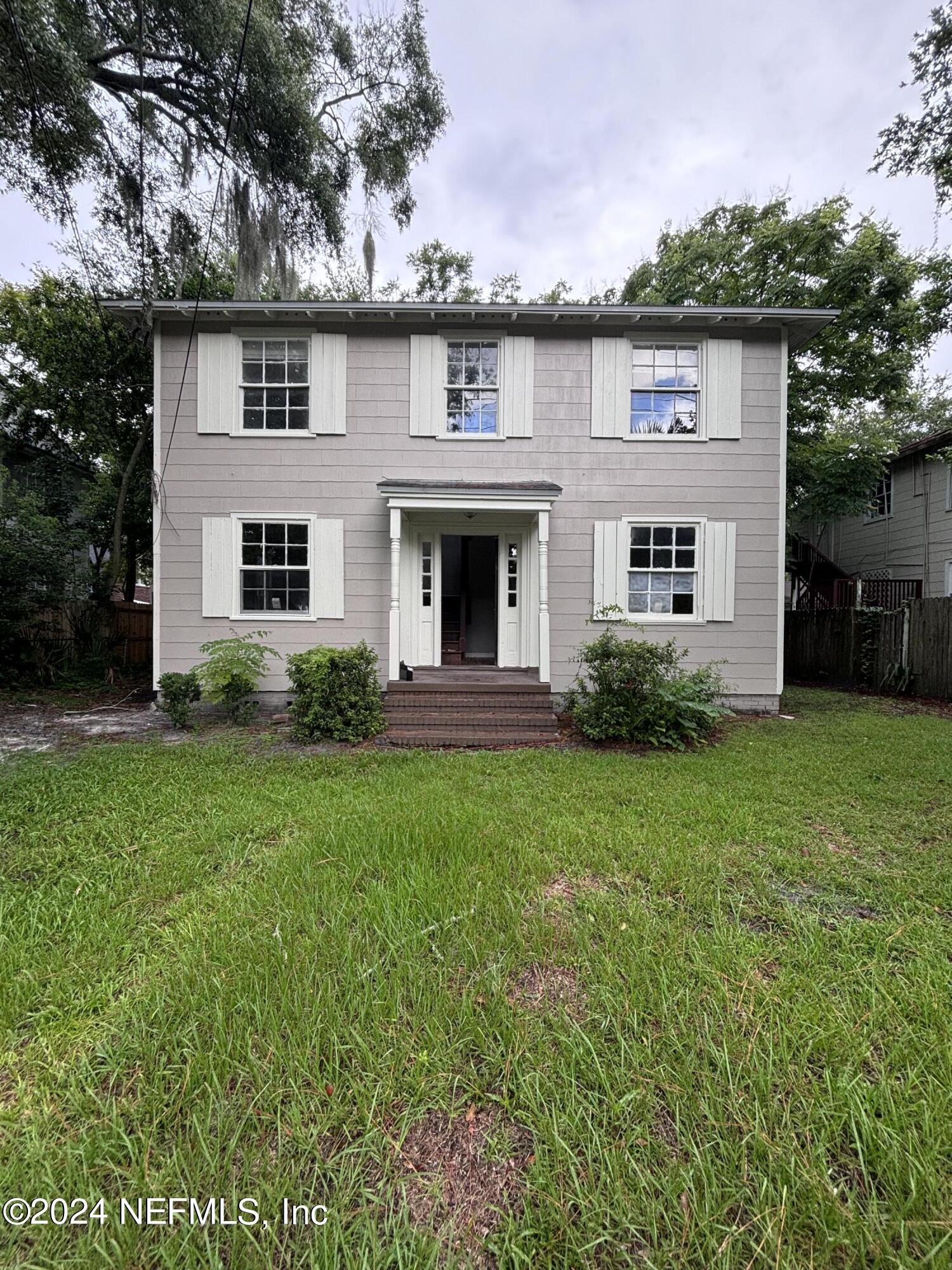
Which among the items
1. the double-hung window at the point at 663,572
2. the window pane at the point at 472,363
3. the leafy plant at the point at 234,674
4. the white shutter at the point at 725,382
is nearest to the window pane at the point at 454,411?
the window pane at the point at 472,363

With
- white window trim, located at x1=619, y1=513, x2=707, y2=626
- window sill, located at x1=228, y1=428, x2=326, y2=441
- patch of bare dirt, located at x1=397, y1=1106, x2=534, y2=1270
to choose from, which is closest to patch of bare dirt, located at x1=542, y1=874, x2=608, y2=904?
patch of bare dirt, located at x1=397, y1=1106, x2=534, y2=1270

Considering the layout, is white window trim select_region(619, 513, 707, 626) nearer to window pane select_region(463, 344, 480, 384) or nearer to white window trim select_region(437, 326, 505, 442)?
white window trim select_region(437, 326, 505, 442)

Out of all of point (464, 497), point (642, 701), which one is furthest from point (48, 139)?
point (642, 701)

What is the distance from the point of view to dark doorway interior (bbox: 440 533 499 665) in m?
8.23

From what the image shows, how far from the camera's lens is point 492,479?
278 inches

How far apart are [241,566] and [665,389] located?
657 centimetres

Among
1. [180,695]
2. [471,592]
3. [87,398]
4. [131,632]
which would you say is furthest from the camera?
[87,398]

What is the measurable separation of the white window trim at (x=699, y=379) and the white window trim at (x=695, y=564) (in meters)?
1.08

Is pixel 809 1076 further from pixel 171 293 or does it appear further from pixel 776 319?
pixel 171 293

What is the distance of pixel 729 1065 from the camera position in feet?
4.68

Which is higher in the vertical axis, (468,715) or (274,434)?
(274,434)

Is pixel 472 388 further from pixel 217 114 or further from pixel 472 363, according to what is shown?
pixel 217 114

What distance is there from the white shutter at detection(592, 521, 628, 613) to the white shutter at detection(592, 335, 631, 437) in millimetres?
1341

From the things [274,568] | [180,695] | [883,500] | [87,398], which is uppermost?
A: [87,398]
